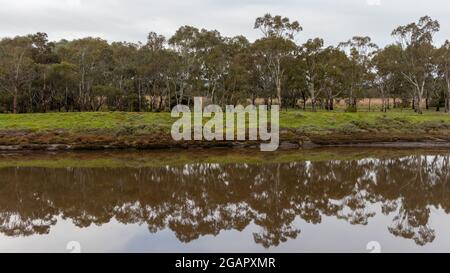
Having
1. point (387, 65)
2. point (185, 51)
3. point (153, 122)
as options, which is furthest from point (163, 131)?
point (387, 65)

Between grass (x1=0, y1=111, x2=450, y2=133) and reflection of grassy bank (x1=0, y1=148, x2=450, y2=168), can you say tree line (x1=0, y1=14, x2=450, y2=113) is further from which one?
reflection of grassy bank (x1=0, y1=148, x2=450, y2=168)

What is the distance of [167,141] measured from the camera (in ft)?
132

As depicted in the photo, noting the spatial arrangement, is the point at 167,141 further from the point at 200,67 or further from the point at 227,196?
the point at 200,67

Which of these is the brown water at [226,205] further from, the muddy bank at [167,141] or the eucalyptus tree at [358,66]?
the eucalyptus tree at [358,66]

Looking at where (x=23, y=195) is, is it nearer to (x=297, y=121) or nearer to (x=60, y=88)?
(x=297, y=121)

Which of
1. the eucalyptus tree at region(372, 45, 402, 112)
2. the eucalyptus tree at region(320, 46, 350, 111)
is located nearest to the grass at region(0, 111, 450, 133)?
the eucalyptus tree at region(320, 46, 350, 111)

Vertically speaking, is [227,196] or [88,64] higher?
[88,64]

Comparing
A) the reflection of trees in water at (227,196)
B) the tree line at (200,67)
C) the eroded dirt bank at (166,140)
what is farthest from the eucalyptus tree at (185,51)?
the reflection of trees in water at (227,196)

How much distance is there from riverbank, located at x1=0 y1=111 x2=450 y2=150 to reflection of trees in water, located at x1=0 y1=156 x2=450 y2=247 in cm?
1196

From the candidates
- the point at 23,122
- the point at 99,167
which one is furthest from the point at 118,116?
the point at 99,167

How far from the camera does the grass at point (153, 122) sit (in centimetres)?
4194

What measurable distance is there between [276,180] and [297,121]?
2460cm

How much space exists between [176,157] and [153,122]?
39.7ft

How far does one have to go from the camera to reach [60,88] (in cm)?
6831
